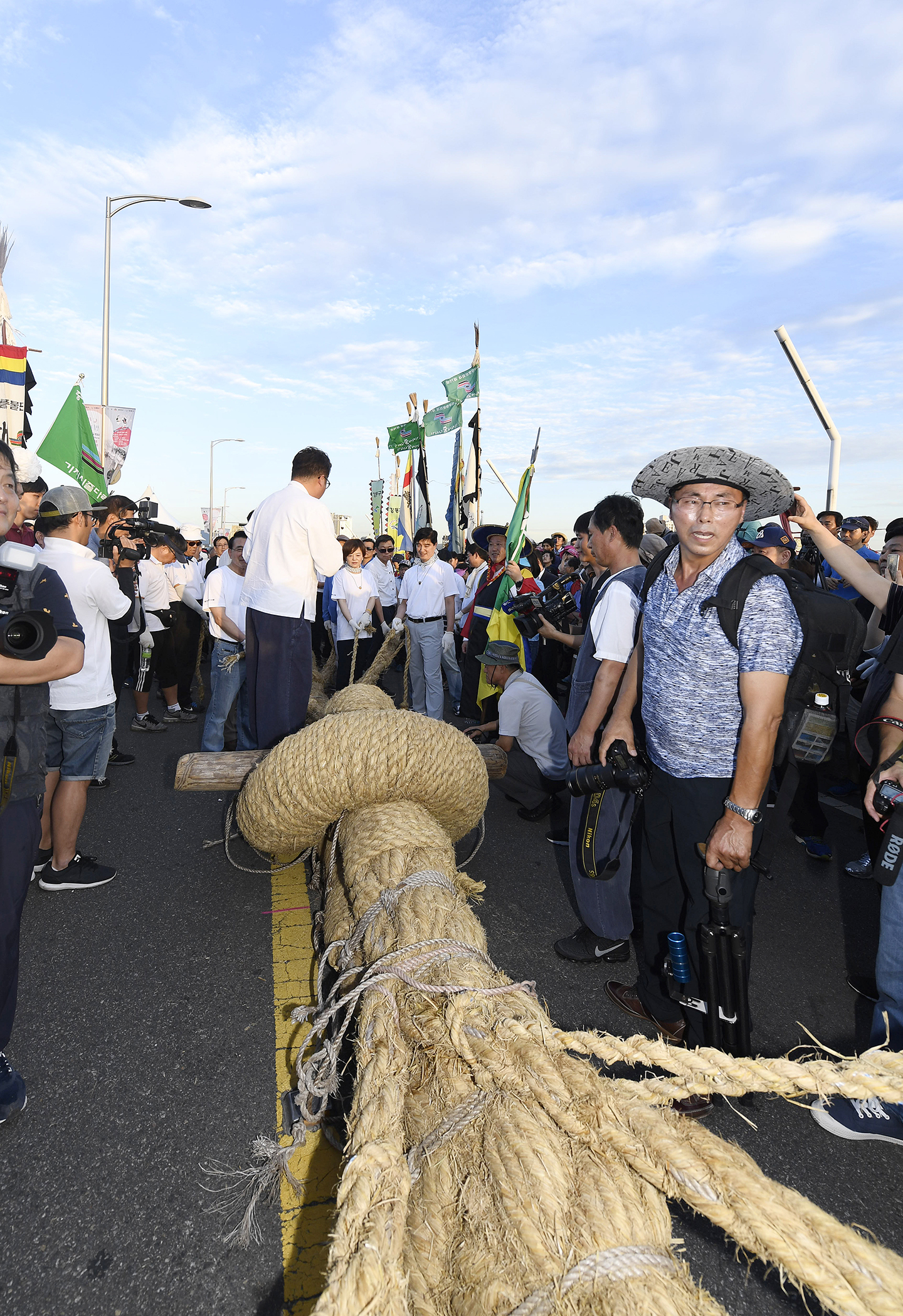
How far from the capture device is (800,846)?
4469 mm

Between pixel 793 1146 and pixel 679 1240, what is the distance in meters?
1.49

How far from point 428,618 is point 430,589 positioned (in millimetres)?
337

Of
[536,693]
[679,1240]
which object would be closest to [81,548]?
[536,693]

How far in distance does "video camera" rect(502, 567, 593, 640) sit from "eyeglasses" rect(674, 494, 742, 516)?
9.33 ft

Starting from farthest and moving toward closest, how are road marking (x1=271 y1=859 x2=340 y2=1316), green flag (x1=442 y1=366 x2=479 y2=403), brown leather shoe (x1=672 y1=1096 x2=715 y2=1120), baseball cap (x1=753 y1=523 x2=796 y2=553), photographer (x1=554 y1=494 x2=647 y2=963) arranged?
green flag (x1=442 y1=366 x2=479 y2=403) < baseball cap (x1=753 y1=523 x2=796 y2=553) < photographer (x1=554 y1=494 x2=647 y2=963) < brown leather shoe (x1=672 y1=1096 x2=715 y2=1120) < road marking (x1=271 y1=859 x2=340 y2=1316)

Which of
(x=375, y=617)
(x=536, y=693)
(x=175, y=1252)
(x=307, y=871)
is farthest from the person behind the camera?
(x=375, y=617)

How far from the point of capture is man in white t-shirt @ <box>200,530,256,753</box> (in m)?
5.72

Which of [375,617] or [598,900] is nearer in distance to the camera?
[598,900]

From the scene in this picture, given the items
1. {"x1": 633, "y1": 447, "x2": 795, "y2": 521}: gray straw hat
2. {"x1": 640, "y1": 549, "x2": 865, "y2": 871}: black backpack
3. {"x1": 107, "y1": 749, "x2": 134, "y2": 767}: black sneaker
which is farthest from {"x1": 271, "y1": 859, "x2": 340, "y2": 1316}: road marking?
{"x1": 107, "y1": 749, "x2": 134, "y2": 767}: black sneaker

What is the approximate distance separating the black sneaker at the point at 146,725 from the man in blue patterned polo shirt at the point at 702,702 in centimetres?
572

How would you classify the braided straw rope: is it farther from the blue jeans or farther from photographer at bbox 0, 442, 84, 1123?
the blue jeans

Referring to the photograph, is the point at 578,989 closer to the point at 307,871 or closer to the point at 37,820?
the point at 307,871

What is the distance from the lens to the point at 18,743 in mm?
2064

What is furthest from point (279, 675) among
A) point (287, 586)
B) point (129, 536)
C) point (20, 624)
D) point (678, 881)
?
point (129, 536)
